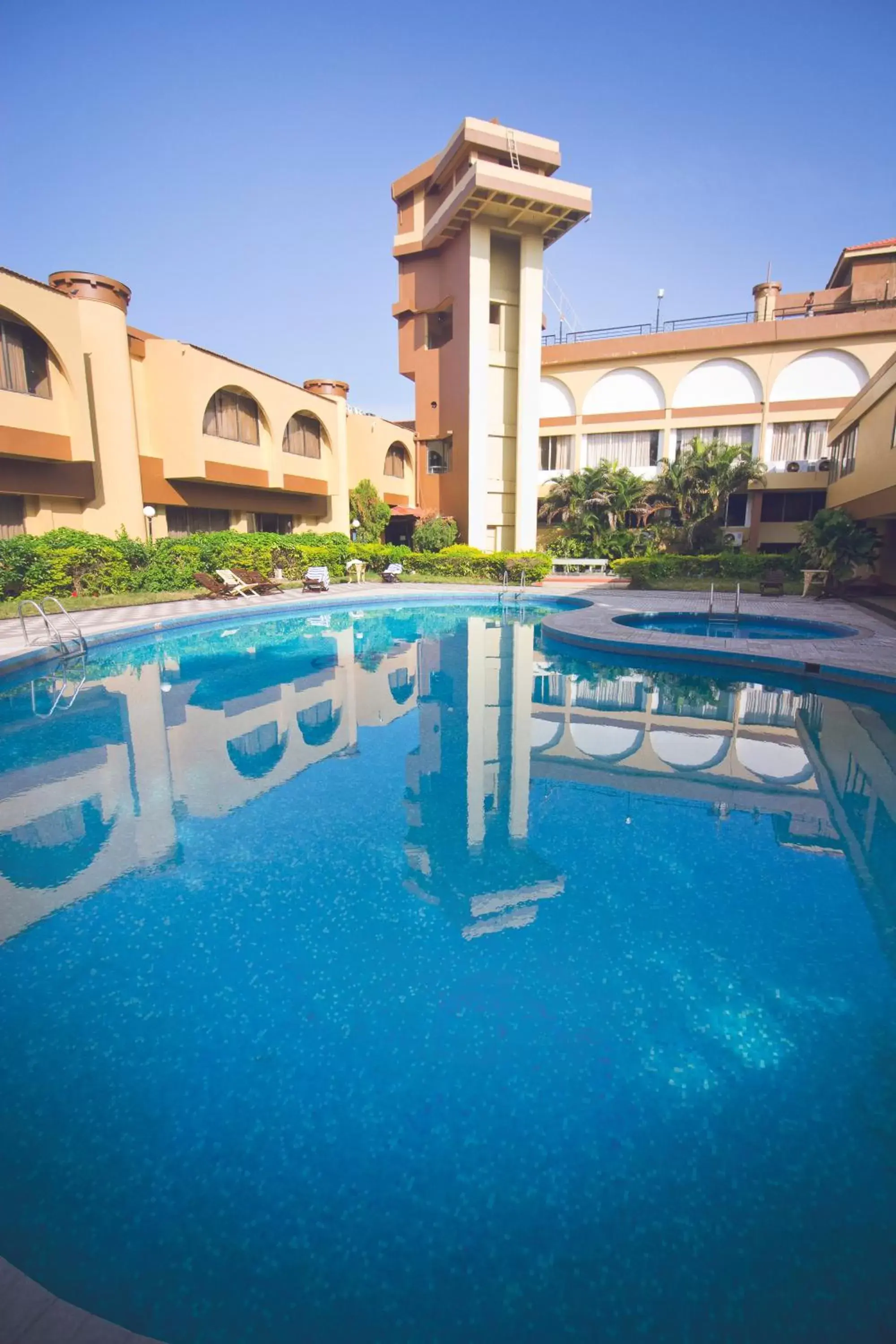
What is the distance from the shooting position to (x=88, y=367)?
55.9ft

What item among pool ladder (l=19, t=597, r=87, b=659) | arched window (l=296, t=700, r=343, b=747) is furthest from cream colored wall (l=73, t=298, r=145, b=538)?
arched window (l=296, t=700, r=343, b=747)

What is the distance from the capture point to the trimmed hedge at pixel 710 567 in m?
22.2

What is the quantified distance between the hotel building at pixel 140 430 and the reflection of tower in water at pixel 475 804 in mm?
11868

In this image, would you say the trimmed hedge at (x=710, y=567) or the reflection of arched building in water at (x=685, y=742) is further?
the trimmed hedge at (x=710, y=567)

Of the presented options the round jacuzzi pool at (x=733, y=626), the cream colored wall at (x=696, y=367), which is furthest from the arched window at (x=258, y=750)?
the cream colored wall at (x=696, y=367)

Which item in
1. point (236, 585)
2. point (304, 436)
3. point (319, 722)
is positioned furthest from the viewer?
point (304, 436)

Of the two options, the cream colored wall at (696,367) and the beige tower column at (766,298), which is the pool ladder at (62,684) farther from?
the beige tower column at (766,298)

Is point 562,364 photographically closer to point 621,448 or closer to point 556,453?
point 556,453

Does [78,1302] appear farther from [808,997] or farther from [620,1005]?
[808,997]

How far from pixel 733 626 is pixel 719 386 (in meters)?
16.5

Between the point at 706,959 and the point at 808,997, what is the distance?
1.67ft

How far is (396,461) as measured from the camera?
30297 millimetres

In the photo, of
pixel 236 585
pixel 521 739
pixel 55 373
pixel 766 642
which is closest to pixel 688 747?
pixel 521 739

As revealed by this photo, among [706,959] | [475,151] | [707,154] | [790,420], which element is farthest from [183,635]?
[790,420]
